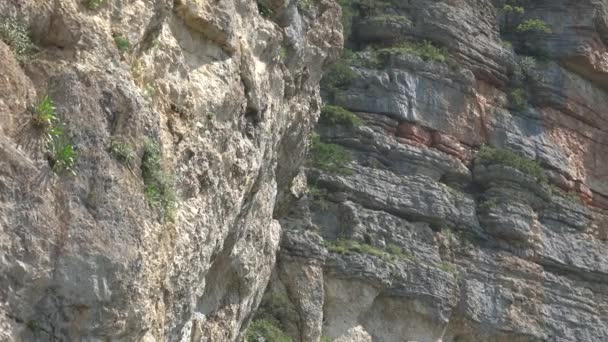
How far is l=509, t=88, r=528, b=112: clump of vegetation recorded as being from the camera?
92.7ft

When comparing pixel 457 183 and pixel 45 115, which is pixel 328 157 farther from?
pixel 45 115

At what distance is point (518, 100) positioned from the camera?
28234 millimetres

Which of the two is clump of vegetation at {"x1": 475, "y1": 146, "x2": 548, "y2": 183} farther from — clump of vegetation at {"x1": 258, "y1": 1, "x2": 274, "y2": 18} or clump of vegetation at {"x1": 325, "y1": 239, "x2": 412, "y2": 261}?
clump of vegetation at {"x1": 258, "y1": 1, "x2": 274, "y2": 18}

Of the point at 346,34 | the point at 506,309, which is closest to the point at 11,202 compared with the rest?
the point at 506,309

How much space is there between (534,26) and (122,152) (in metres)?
22.8

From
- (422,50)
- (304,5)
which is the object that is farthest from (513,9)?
(304,5)

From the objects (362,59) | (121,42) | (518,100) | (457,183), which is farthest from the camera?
(518,100)

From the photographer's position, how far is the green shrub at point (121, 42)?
10.1 metres

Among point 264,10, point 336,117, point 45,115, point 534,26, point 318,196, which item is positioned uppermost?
point 534,26

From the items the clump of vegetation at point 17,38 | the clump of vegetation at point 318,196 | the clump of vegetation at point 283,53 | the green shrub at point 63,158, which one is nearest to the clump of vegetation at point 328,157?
the clump of vegetation at point 318,196

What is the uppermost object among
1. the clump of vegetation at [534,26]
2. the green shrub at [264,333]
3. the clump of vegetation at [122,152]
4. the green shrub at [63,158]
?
the clump of vegetation at [534,26]

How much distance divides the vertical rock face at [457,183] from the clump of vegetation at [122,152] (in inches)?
440

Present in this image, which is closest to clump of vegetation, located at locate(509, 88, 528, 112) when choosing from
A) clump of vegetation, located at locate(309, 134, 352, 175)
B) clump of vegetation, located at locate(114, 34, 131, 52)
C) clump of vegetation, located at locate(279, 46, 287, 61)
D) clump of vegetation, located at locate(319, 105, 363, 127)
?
clump of vegetation, located at locate(319, 105, 363, 127)

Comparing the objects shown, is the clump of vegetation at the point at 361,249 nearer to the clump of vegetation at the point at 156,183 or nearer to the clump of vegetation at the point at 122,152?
the clump of vegetation at the point at 156,183
